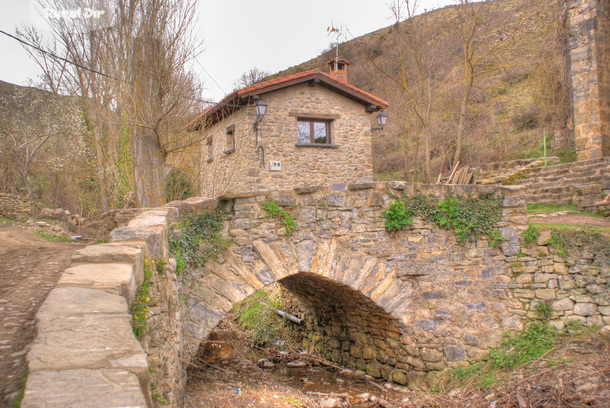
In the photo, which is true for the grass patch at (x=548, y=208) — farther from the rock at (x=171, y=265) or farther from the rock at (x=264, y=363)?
the rock at (x=171, y=265)

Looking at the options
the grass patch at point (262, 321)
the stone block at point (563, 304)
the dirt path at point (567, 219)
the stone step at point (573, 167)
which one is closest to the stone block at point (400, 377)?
the stone block at point (563, 304)

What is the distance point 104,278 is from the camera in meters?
2.34

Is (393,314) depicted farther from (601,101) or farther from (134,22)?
(601,101)

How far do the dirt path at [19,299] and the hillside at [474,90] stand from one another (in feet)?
28.9

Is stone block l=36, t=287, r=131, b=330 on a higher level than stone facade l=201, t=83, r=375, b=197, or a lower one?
lower

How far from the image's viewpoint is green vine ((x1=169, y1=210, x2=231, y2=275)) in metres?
4.75

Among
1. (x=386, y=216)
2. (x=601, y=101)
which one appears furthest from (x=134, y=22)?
(x=601, y=101)

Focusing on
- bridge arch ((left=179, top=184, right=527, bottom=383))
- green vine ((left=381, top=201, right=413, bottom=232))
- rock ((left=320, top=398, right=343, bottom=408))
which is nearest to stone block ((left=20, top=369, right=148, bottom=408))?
bridge arch ((left=179, top=184, right=527, bottom=383))

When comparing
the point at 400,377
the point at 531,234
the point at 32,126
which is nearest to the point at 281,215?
the point at 400,377

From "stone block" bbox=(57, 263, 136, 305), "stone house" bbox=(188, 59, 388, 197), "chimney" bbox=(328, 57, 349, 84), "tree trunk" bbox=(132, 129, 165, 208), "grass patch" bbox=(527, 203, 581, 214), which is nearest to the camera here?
"stone block" bbox=(57, 263, 136, 305)

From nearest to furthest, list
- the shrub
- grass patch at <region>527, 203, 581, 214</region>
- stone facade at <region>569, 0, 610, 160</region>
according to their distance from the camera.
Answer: the shrub
grass patch at <region>527, 203, 581, 214</region>
stone facade at <region>569, 0, 610, 160</region>

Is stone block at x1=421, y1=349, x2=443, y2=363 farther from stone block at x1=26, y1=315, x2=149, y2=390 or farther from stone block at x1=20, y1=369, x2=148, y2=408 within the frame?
stone block at x1=20, y1=369, x2=148, y2=408

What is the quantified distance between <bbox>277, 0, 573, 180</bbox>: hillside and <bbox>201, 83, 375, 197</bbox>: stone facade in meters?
1.53

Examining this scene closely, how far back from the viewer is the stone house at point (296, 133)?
37.6 feet
